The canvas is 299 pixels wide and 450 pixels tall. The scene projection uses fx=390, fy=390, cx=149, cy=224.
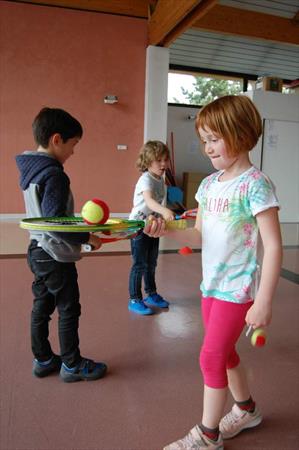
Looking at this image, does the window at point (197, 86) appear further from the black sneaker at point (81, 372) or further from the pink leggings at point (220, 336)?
the pink leggings at point (220, 336)

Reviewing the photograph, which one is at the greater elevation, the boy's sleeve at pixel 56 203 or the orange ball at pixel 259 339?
the boy's sleeve at pixel 56 203

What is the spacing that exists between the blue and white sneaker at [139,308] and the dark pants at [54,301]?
0.84 metres

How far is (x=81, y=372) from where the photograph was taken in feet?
5.80

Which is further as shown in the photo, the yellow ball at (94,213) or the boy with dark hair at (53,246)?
the boy with dark hair at (53,246)

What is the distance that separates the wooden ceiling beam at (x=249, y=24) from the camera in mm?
7051

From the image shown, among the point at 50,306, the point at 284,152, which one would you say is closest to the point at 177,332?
the point at 50,306

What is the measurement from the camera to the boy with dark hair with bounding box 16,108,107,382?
154cm

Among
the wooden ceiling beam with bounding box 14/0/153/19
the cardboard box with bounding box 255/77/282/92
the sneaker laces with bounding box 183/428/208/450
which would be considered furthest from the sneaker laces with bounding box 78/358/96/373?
the wooden ceiling beam with bounding box 14/0/153/19

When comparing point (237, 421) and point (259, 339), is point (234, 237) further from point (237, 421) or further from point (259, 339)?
point (237, 421)

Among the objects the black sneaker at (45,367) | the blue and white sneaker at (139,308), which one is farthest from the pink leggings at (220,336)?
the blue and white sneaker at (139,308)

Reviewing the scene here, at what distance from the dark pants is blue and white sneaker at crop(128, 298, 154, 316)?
0.84m

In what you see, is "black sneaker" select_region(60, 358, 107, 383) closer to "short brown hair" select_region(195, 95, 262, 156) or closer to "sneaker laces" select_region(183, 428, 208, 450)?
"sneaker laces" select_region(183, 428, 208, 450)

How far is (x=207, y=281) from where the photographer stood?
1243 mm

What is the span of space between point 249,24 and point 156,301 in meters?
6.44
